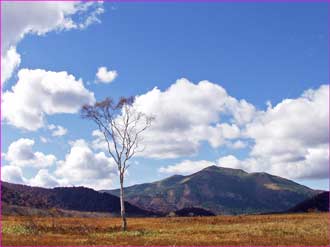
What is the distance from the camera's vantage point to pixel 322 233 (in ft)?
161

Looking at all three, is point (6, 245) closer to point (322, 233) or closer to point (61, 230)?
point (61, 230)

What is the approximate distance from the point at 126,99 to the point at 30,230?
2347 cm

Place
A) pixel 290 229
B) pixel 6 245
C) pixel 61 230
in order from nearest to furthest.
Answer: pixel 6 245
pixel 290 229
pixel 61 230

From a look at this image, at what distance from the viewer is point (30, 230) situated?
54375mm

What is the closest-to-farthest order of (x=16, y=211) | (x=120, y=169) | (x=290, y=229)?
(x=290, y=229) < (x=120, y=169) < (x=16, y=211)

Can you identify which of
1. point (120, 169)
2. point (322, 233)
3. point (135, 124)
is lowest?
point (322, 233)

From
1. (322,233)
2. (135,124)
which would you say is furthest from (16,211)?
(322,233)

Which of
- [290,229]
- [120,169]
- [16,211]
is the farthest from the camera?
[16,211]

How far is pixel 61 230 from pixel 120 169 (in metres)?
13.0

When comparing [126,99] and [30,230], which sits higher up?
[126,99]

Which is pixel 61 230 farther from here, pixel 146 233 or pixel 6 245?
pixel 6 245

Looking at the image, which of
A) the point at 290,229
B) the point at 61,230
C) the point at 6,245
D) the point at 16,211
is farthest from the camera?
the point at 16,211

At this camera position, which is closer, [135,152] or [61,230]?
[61,230]

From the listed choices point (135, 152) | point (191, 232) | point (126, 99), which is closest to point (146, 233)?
point (191, 232)
